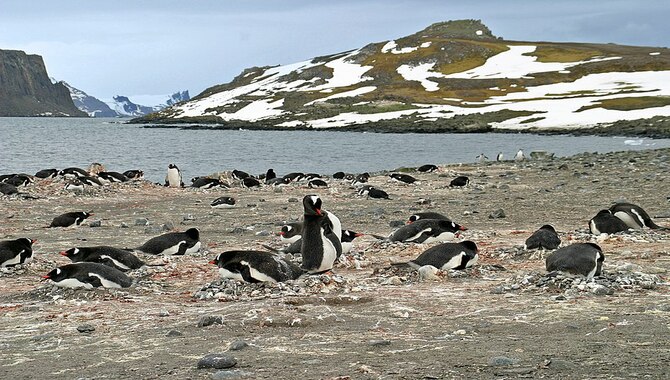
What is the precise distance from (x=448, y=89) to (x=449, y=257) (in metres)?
99.3

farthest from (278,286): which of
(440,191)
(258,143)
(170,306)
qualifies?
(258,143)

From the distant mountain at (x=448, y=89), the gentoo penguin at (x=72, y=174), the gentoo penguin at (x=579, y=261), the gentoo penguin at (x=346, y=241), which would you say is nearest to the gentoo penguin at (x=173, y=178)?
the gentoo penguin at (x=72, y=174)

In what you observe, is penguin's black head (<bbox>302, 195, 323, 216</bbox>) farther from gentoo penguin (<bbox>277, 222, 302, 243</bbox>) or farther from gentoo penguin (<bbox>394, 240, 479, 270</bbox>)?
→ gentoo penguin (<bbox>277, 222, 302, 243</bbox>)

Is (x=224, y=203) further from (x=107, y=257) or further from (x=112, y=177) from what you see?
(x=107, y=257)

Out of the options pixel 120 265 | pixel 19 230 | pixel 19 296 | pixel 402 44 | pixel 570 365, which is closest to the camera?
pixel 570 365

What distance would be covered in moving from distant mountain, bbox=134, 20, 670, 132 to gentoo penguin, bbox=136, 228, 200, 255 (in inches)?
2455

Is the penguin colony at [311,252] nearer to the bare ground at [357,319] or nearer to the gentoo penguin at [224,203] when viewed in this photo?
the bare ground at [357,319]

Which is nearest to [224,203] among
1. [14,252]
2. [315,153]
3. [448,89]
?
[14,252]

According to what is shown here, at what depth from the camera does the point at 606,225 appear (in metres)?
12.1

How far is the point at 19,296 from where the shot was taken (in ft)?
29.3

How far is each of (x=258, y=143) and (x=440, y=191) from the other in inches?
1794

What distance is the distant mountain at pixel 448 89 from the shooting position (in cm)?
7944

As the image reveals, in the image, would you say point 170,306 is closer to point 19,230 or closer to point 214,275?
point 214,275

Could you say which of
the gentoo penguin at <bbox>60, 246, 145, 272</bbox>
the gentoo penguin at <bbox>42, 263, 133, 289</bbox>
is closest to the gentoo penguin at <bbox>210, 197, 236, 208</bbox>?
the gentoo penguin at <bbox>60, 246, 145, 272</bbox>
